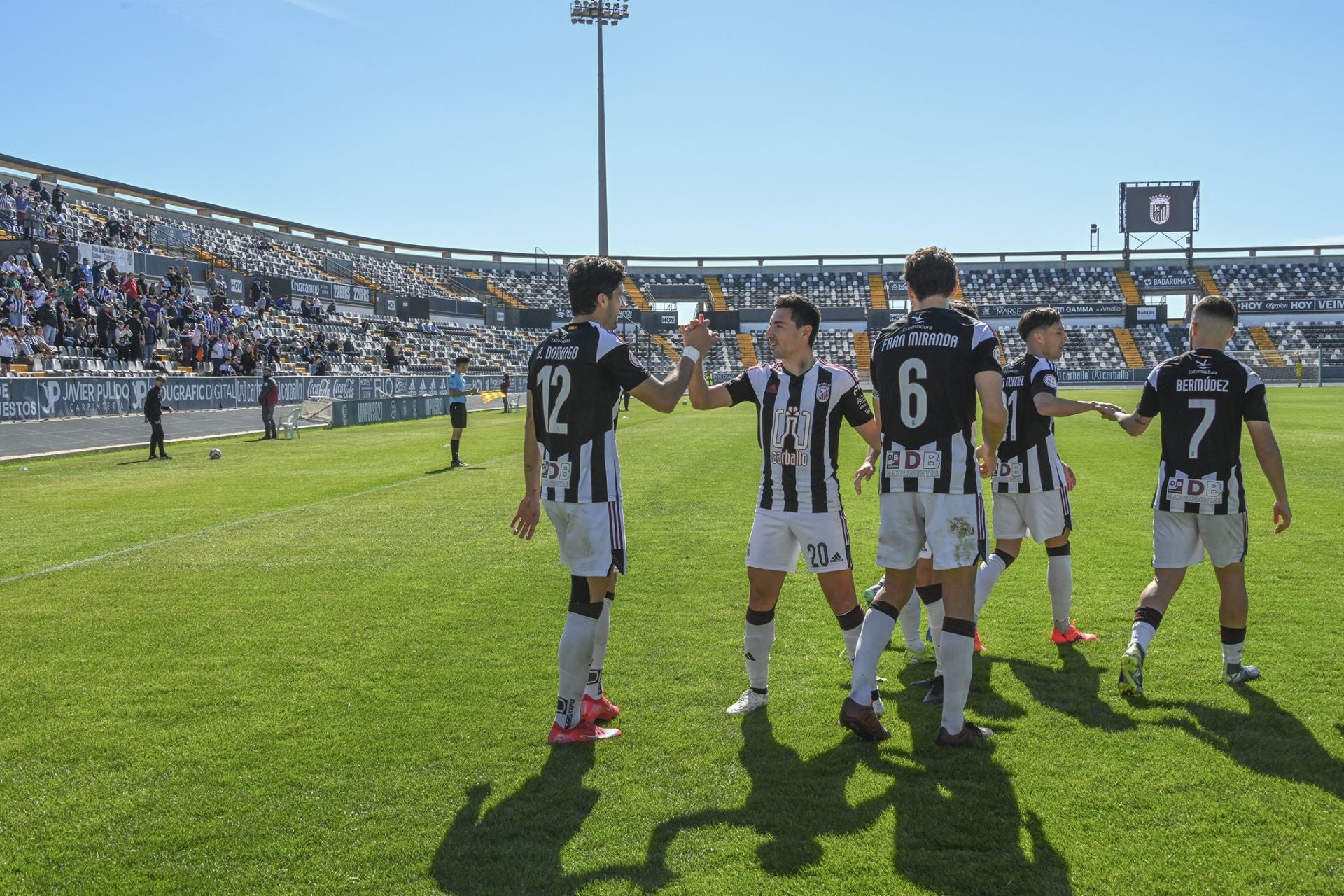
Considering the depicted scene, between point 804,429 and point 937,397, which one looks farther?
point 804,429

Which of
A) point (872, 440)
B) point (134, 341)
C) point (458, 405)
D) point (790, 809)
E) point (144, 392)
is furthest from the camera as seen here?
point (134, 341)

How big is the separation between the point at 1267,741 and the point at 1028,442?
2.22 metres

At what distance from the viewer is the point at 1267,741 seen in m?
4.55

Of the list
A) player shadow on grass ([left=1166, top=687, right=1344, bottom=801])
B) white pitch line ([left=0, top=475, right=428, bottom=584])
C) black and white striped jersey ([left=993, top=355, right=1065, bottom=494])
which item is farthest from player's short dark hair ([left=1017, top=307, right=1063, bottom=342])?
white pitch line ([left=0, top=475, right=428, bottom=584])

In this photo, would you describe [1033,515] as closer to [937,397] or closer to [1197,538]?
[1197,538]

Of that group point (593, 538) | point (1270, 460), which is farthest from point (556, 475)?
point (1270, 460)

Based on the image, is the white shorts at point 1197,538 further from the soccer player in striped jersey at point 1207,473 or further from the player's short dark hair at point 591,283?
the player's short dark hair at point 591,283

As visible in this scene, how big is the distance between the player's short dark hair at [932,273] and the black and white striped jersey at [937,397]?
0.09 m

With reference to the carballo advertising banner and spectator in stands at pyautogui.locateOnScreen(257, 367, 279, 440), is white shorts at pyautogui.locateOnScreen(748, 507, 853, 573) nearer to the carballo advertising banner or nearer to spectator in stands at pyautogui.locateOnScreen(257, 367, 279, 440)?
the carballo advertising banner

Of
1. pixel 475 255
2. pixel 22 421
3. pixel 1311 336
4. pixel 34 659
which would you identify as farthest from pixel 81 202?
pixel 1311 336

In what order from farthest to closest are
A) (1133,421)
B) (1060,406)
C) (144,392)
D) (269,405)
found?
1. (269,405)
2. (144,392)
3. (1060,406)
4. (1133,421)

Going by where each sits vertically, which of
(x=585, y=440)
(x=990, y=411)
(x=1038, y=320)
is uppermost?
(x=1038, y=320)

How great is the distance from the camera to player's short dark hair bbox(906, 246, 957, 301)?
4.61 meters

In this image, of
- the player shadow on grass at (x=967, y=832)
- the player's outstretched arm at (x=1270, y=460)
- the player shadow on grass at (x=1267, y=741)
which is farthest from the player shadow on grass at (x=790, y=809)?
the player's outstretched arm at (x=1270, y=460)
